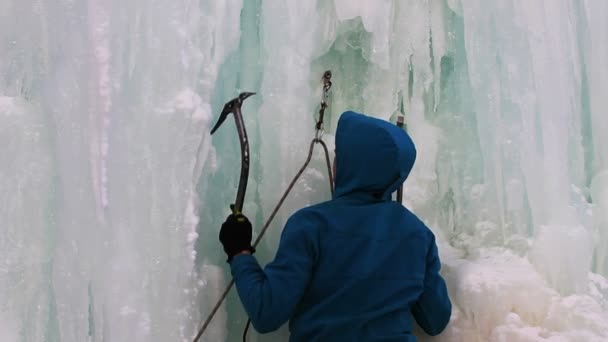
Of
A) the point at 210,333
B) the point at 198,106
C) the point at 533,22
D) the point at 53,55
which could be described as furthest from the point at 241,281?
the point at 533,22

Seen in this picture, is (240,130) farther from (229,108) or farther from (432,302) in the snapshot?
(432,302)

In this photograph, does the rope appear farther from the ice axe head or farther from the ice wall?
the ice axe head

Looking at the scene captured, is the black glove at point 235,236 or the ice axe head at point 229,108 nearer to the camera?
the black glove at point 235,236

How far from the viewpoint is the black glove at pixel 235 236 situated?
63.5 inches

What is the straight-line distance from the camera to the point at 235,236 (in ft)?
5.29

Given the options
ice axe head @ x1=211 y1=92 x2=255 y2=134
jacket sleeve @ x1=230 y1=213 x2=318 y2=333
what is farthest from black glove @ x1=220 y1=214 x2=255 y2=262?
ice axe head @ x1=211 y1=92 x2=255 y2=134

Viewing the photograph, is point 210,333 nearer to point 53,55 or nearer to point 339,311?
point 339,311

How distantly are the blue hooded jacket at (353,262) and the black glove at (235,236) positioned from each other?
0.03 metres

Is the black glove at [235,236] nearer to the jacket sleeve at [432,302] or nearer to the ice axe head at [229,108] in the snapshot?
the ice axe head at [229,108]

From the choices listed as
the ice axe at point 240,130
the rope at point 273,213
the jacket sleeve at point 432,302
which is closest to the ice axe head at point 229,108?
the ice axe at point 240,130

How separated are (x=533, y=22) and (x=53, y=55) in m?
1.38

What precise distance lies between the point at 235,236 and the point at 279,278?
0.50 feet

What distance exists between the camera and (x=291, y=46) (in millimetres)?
1925

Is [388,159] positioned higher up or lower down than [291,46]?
lower down
